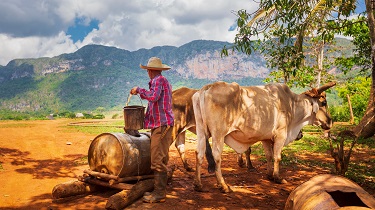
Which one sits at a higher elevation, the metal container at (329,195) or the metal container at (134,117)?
the metal container at (134,117)

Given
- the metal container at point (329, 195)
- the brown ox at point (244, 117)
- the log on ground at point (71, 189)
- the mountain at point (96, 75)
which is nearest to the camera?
the metal container at point (329, 195)

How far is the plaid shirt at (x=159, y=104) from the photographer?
4.73m

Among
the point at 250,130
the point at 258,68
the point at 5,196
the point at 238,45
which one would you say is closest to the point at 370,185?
the point at 250,130

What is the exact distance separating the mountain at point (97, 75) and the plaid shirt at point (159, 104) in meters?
85.1

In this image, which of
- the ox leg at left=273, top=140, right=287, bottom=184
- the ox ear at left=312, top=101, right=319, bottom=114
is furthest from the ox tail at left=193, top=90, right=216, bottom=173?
the ox ear at left=312, top=101, right=319, bottom=114

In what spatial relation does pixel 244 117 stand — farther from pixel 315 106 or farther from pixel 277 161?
pixel 315 106

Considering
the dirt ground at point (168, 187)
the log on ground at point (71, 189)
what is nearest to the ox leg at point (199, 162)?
the dirt ground at point (168, 187)

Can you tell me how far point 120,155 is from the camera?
188 inches

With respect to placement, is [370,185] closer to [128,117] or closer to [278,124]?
[278,124]

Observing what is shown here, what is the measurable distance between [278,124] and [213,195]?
2293 mm

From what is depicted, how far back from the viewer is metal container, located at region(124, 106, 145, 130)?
4723 millimetres

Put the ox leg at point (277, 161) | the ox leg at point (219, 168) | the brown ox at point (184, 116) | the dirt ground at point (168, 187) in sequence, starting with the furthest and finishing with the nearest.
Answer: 1. the brown ox at point (184, 116)
2. the ox leg at point (277, 161)
3. the ox leg at point (219, 168)
4. the dirt ground at point (168, 187)

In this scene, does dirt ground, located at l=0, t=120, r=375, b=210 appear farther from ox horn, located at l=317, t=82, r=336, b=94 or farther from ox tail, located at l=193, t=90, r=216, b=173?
ox horn, located at l=317, t=82, r=336, b=94

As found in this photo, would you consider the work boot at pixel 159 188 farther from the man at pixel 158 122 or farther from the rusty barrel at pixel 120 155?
the rusty barrel at pixel 120 155
